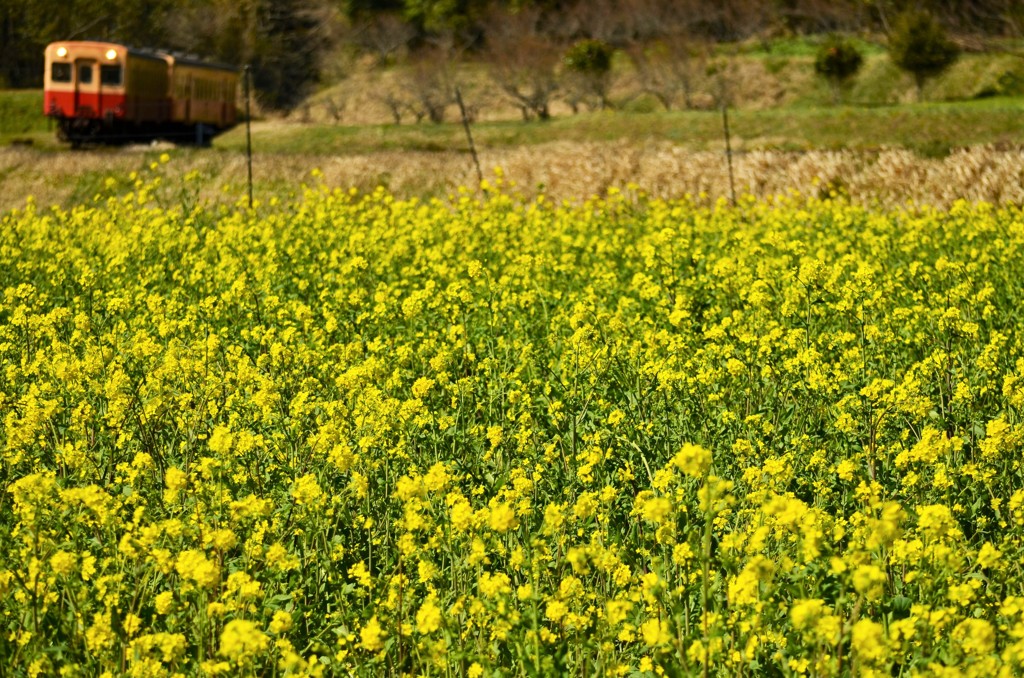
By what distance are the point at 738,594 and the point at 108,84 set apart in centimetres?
3218

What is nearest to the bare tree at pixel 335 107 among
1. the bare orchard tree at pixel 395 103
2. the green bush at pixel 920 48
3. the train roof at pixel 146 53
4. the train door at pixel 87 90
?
the bare orchard tree at pixel 395 103

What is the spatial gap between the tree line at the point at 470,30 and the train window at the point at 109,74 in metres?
14.6

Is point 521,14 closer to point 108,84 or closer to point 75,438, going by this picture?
point 108,84

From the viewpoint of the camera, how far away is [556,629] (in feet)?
14.2

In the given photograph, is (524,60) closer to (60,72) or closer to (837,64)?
(837,64)

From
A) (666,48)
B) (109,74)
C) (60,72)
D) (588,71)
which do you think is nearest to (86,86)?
(109,74)

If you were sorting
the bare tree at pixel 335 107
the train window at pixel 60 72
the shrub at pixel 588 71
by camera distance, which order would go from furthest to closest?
the bare tree at pixel 335 107 → the shrub at pixel 588 71 → the train window at pixel 60 72

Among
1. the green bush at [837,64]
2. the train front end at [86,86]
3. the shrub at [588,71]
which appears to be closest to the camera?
the train front end at [86,86]

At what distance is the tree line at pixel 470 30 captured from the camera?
46531 millimetres

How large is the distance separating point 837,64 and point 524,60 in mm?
11189

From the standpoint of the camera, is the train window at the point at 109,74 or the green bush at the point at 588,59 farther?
the green bush at the point at 588,59

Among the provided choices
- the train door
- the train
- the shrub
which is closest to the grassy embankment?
the train

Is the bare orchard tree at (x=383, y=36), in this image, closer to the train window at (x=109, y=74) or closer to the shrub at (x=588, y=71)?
the shrub at (x=588, y=71)

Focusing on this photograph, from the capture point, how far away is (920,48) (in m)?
38.8
